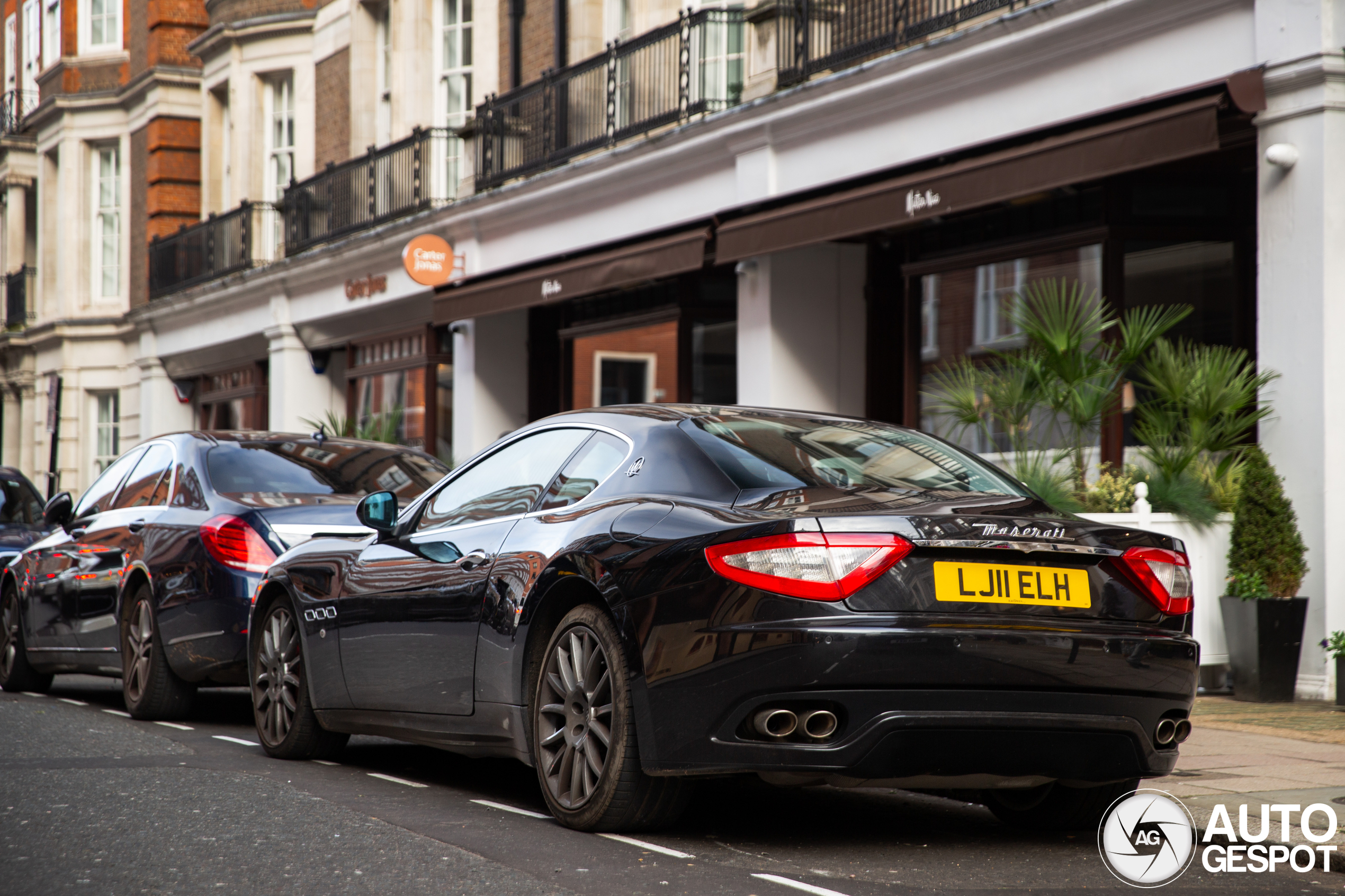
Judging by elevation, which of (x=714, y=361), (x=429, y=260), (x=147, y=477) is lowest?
(x=147, y=477)

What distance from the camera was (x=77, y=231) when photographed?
109 ft

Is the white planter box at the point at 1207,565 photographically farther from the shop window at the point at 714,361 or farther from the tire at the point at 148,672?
the shop window at the point at 714,361

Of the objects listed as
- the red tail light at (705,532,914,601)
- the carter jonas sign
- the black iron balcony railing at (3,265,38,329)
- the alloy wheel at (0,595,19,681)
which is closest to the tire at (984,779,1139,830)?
the red tail light at (705,532,914,601)

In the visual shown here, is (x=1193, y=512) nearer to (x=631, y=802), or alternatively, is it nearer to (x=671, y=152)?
(x=631, y=802)

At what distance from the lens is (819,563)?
472 centimetres

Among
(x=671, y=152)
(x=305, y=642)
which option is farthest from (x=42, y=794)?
(x=671, y=152)

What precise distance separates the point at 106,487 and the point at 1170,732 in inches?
283

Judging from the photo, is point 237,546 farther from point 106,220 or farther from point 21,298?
point 21,298

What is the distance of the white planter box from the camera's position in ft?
32.6

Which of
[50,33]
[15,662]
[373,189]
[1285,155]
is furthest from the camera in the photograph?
[50,33]

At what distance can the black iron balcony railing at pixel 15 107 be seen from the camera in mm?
36594

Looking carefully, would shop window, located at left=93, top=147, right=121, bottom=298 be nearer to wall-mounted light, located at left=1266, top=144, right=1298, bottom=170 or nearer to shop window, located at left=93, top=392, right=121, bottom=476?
shop window, located at left=93, top=392, right=121, bottom=476

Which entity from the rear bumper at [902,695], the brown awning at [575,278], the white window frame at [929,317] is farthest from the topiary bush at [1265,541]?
the brown awning at [575,278]

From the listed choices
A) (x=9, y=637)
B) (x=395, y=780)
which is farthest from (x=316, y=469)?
(x=9, y=637)
